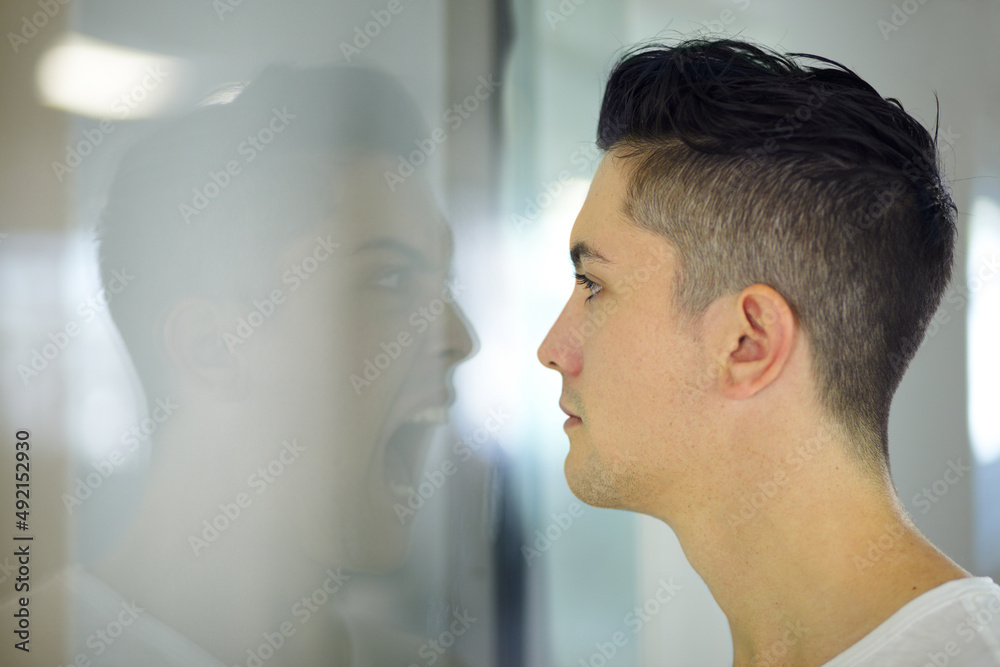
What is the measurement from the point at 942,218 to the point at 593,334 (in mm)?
413

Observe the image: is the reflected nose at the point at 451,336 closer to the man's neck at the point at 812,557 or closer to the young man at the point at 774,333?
the young man at the point at 774,333

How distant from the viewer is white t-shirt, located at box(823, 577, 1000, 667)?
2.06 ft

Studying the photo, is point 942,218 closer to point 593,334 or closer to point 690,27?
point 593,334

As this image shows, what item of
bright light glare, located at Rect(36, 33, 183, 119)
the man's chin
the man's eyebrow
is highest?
bright light glare, located at Rect(36, 33, 183, 119)

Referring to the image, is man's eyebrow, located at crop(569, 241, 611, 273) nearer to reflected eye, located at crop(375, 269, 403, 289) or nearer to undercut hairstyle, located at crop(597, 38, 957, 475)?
undercut hairstyle, located at crop(597, 38, 957, 475)

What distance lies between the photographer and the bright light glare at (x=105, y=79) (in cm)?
77

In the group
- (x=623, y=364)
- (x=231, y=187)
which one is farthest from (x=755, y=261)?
(x=231, y=187)

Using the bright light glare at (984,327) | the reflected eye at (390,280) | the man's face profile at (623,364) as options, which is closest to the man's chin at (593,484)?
the man's face profile at (623,364)

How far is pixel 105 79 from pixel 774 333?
0.76 metres

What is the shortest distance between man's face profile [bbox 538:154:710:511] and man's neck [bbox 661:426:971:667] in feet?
0.27

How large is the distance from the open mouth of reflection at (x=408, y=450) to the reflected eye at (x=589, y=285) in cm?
27

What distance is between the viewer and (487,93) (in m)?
1.04

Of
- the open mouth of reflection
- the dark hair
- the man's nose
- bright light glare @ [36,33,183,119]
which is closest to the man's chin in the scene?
→ the man's nose

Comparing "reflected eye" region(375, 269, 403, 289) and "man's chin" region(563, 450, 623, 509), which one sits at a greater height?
"reflected eye" region(375, 269, 403, 289)
